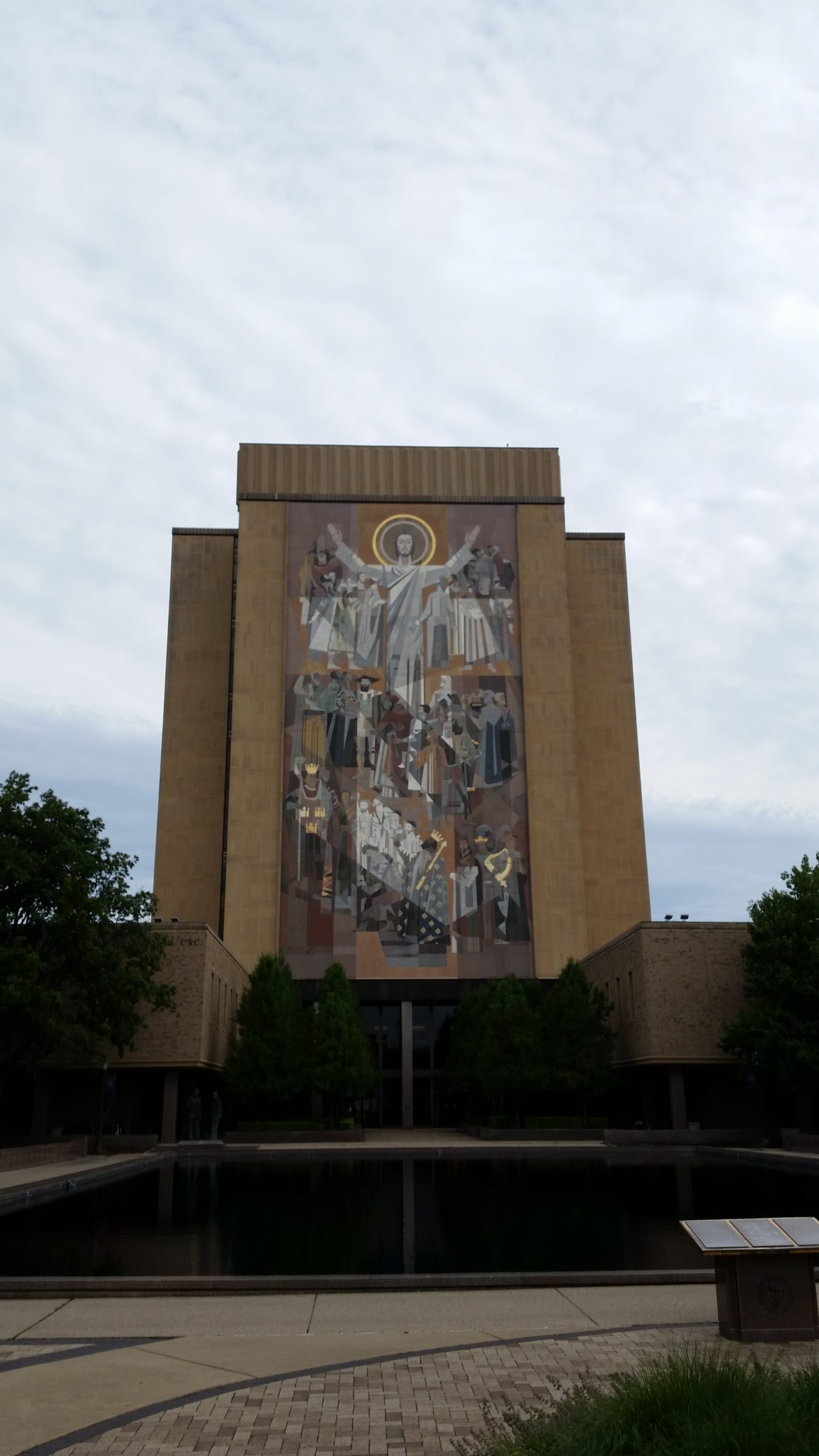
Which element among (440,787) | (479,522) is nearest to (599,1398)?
(440,787)

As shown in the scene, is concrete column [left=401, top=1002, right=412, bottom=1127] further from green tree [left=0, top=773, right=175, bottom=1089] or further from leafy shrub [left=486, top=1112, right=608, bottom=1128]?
green tree [left=0, top=773, right=175, bottom=1089]

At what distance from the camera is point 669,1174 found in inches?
1182

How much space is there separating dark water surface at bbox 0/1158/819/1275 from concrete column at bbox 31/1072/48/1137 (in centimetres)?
1412

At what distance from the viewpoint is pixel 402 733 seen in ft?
212

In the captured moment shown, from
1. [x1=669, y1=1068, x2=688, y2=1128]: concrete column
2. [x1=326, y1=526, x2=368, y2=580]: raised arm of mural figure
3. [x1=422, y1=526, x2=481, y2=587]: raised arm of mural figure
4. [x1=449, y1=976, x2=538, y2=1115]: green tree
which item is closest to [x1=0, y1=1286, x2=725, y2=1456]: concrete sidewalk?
[x1=669, y1=1068, x2=688, y2=1128]: concrete column

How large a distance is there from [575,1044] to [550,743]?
69.3 ft

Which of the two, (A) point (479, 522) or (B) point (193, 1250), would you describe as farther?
(A) point (479, 522)

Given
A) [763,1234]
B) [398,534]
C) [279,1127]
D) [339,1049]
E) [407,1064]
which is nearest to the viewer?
[763,1234]

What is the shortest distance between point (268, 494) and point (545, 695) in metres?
19.7

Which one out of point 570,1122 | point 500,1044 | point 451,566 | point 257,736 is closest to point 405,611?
point 451,566

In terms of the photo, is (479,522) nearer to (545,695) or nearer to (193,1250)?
(545,695)

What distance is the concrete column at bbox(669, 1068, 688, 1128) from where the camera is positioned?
151ft

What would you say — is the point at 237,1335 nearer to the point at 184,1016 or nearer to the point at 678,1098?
the point at 184,1016

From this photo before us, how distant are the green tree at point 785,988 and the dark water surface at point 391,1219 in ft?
25.4
